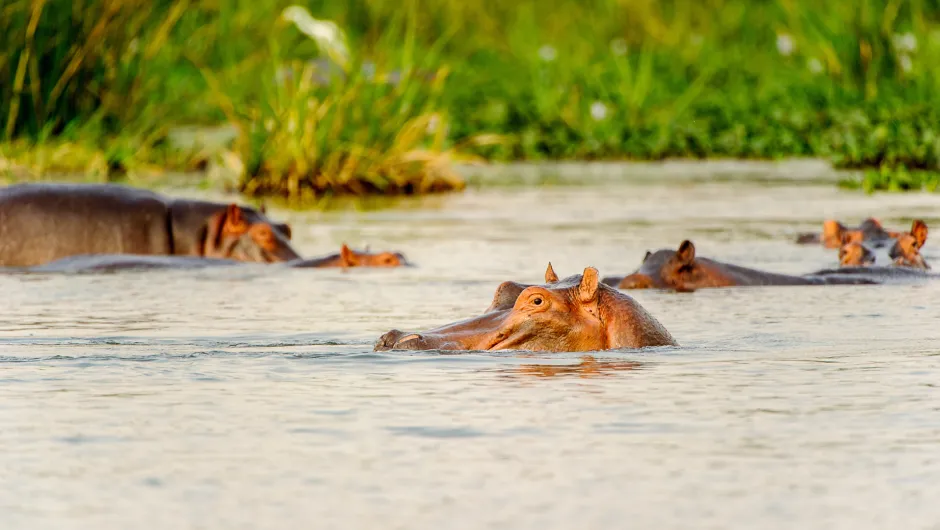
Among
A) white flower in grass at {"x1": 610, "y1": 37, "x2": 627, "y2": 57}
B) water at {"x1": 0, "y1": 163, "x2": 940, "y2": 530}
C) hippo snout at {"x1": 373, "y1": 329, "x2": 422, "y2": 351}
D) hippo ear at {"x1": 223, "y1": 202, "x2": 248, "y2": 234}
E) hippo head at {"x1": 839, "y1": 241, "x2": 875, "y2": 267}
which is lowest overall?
water at {"x1": 0, "y1": 163, "x2": 940, "y2": 530}

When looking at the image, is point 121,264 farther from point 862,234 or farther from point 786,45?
point 786,45

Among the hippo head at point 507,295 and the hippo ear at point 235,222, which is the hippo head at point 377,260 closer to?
the hippo ear at point 235,222

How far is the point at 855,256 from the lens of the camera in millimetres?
9625

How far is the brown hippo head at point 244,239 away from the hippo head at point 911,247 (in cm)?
293

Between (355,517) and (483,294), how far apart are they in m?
4.67

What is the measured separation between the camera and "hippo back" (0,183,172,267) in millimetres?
10234

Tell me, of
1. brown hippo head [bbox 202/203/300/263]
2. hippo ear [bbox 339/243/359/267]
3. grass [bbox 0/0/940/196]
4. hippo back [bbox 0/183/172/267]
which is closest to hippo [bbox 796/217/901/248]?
hippo ear [bbox 339/243/359/267]

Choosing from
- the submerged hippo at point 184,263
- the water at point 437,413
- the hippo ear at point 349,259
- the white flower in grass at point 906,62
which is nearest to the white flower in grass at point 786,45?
the white flower in grass at point 906,62

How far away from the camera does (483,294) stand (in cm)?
877

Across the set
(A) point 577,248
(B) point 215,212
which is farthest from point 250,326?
(A) point 577,248

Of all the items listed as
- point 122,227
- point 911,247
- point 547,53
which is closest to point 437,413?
point 911,247

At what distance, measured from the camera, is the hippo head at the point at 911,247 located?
370 inches

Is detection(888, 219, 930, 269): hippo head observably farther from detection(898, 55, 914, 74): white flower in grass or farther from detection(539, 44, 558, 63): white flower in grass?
detection(539, 44, 558, 63): white flower in grass

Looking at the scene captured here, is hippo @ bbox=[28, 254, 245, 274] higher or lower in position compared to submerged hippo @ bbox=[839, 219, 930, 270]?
lower
